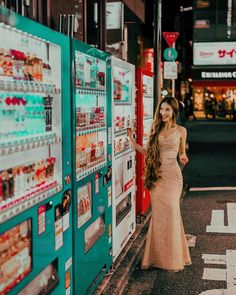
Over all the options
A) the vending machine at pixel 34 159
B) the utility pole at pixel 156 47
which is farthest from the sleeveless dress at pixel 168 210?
the utility pole at pixel 156 47

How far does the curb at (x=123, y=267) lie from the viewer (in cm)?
516

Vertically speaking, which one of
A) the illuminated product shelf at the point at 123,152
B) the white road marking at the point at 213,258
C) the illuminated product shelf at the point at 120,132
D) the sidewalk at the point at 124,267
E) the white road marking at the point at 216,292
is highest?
the illuminated product shelf at the point at 120,132

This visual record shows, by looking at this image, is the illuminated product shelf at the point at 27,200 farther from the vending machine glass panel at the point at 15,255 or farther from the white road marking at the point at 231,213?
the white road marking at the point at 231,213

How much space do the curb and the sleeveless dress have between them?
41 cm

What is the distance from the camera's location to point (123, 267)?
19.0ft

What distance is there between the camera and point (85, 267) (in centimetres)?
469

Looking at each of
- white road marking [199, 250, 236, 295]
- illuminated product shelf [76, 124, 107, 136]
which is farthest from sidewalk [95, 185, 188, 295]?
illuminated product shelf [76, 124, 107, 136]

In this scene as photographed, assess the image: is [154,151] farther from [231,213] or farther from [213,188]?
[213,188]

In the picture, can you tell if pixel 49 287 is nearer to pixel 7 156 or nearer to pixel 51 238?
pixel 51 238

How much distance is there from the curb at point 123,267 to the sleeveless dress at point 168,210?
408mm

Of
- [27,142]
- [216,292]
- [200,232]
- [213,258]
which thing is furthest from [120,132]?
[27,142]

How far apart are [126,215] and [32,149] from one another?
3.33 meters

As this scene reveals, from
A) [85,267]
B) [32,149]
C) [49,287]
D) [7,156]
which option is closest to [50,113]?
[32,149]

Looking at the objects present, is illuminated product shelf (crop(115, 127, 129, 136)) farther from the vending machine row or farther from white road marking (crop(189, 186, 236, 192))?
white road marking (crop(189, 186, 236, 192))
